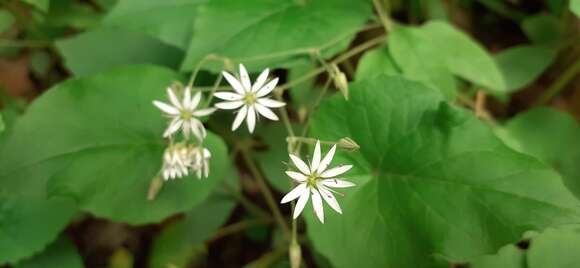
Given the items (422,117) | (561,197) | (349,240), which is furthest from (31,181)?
(561,197)

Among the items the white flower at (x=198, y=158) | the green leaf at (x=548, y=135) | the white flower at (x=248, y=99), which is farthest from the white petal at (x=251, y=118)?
the green leaf at (x=548, y=135)

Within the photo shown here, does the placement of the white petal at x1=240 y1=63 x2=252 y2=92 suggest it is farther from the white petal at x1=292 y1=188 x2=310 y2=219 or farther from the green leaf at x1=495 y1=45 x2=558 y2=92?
the green leaf at x1=495 y1=45 x2=558 y2=92

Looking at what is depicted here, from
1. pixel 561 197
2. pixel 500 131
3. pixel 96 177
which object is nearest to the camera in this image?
pixel 561 197

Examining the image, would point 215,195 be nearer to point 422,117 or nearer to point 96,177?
point 96,177

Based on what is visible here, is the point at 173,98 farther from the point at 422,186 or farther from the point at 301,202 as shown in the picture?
the point at 422,186

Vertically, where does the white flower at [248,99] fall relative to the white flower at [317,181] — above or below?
above

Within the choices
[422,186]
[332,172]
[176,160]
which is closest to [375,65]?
[422,186]

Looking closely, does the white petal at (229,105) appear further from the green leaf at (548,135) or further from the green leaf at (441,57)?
the green leaf at (548,135)
